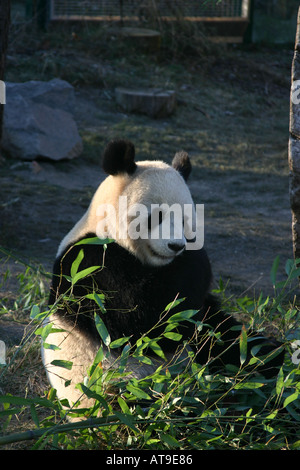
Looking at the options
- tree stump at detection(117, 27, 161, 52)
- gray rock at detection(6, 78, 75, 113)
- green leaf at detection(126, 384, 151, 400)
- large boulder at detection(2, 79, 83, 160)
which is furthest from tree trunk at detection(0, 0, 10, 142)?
tree stump at detection(117, 27, 161, 52)

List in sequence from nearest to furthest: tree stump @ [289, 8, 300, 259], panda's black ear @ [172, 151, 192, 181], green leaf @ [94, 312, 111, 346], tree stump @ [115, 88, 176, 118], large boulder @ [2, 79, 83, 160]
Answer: green leaf @ [94, 312, 111, 346] < panda's black ear @ [172, 151, 192, 181] < tree stump @ [289, 8, 300, 259] < large boulder @ [2, 79, 83, 160] < tree stump @ [115, 88, 176, 118]

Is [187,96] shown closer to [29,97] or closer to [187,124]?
[187,124]

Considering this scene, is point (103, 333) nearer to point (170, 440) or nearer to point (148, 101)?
point (170, 440)

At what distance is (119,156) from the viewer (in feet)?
8.63

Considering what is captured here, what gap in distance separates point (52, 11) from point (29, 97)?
10.3ft

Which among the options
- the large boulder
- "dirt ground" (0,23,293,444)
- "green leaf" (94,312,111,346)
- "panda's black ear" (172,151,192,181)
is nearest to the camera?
"green leaf" (94,312,111,346)

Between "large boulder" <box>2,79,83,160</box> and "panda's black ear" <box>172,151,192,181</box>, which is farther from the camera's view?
"large boulder" <box>2,79,83,160</box>

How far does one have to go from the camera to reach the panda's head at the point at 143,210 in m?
2.53

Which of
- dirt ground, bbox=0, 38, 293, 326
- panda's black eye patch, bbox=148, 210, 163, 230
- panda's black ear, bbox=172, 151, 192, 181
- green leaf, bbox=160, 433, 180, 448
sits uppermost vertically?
panda's black ear, bbox=172, 151, 192, 181

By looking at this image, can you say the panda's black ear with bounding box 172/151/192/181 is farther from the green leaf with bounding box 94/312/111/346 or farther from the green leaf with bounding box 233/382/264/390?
the green leaf with bounding box 233/382/264/390

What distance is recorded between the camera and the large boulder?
6594 millimetres

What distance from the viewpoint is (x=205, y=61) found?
33.2 feet

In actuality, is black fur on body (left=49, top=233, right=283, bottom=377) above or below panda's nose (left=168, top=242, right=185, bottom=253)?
below
